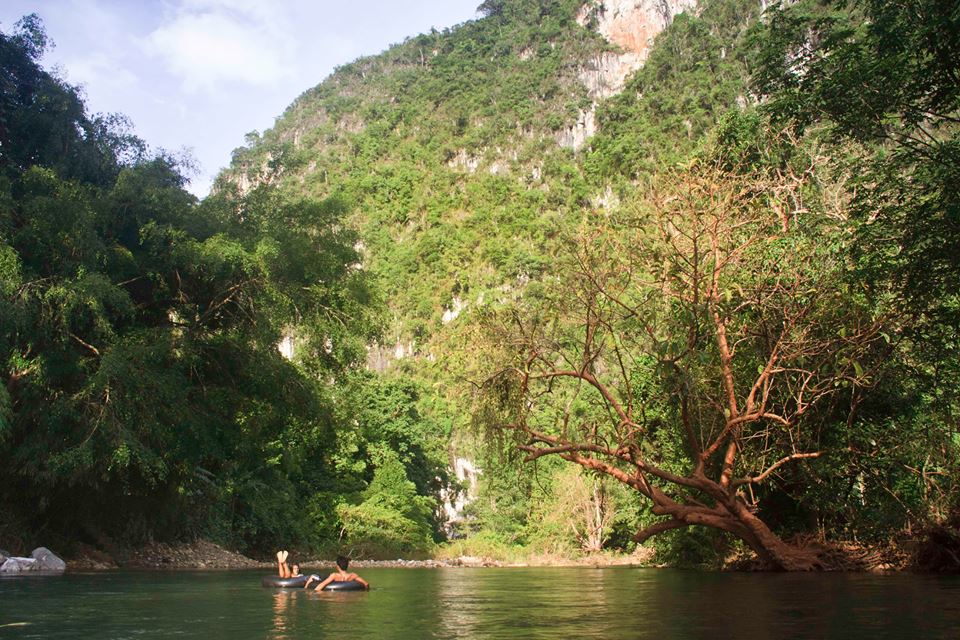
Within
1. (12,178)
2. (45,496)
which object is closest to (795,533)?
(45,496)

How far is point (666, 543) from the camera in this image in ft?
69.8

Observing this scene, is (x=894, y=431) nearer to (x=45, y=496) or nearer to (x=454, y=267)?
(x=45, y=496)

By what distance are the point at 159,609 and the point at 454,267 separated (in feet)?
257

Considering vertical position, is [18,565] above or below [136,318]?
below

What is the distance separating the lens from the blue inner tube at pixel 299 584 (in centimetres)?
1215

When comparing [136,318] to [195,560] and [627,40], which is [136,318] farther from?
[627,40]

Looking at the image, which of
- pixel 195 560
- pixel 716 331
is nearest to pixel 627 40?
pixel 195 560

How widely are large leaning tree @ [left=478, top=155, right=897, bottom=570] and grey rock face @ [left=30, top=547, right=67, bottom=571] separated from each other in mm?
9976

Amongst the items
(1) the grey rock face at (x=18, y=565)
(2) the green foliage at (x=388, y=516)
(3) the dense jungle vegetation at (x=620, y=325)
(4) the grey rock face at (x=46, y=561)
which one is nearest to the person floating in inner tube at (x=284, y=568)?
(3) the dense jungle vegetation at (x=620, y=325)

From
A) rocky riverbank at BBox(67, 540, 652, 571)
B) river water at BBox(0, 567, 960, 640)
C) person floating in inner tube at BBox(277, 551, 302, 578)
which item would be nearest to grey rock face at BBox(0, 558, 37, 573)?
rocky riverbank at BBox(67, 540, 652, 571)

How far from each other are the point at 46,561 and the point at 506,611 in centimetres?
1258

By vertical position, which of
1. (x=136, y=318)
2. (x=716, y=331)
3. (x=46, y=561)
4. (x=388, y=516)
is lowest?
(x=388, y=516)

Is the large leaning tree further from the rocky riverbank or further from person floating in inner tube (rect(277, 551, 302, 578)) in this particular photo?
the rocky riverbank

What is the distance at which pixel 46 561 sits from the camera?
54.6ft
